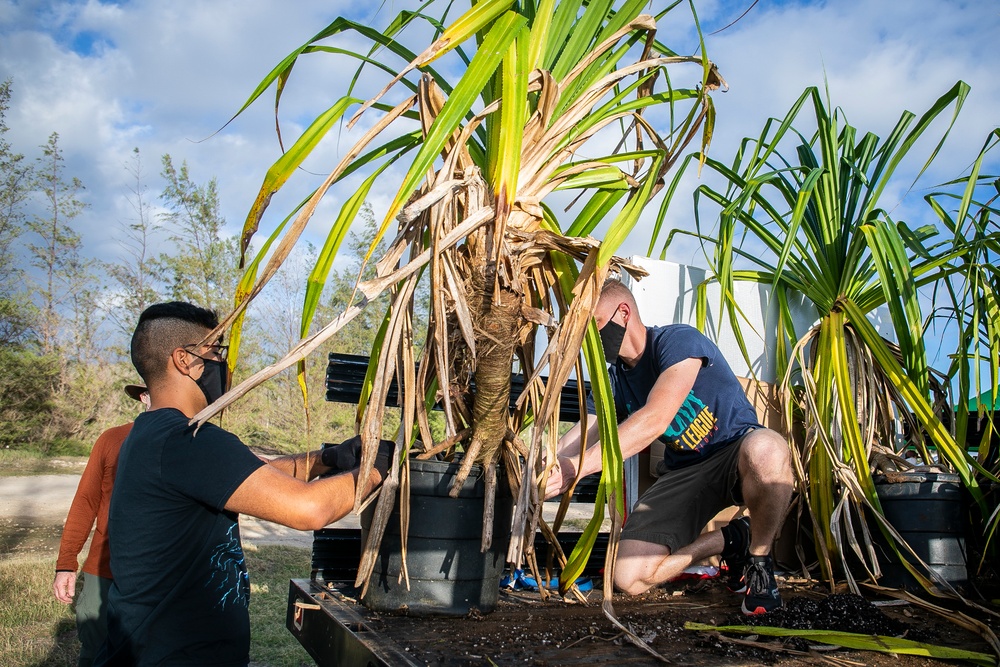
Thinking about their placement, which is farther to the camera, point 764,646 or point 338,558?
point 338,558

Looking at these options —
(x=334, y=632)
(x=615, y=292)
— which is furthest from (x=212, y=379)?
Answer: (x=615, y=292)

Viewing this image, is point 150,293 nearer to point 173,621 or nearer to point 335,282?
point 335,282

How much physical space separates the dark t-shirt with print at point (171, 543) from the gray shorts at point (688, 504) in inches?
67.4

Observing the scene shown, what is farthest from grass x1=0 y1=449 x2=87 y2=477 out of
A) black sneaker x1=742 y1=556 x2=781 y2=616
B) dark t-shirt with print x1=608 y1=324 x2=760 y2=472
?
black sneaker x1=742 y1=556 x2=781 y2=616

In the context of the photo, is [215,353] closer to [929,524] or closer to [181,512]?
[181,512]

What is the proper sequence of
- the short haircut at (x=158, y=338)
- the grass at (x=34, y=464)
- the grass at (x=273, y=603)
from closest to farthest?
the short haircut at (x=158, y=338) < the grass at (x=273, y=603) < the grass at (x=34, y=464)

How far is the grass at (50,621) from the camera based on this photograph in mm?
3391

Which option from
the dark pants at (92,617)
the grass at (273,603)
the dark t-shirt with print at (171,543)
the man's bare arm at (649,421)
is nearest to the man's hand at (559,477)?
the man's bare arm at (649,421)

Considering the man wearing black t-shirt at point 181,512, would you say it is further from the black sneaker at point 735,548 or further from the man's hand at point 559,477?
the black sneaker at point 735,548

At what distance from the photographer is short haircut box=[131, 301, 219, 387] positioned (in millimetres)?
1696

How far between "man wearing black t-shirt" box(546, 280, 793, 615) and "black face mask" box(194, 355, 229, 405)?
120 cm

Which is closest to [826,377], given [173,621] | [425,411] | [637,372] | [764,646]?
[637,372]

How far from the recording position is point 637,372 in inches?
113

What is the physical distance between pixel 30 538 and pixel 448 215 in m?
6.62
